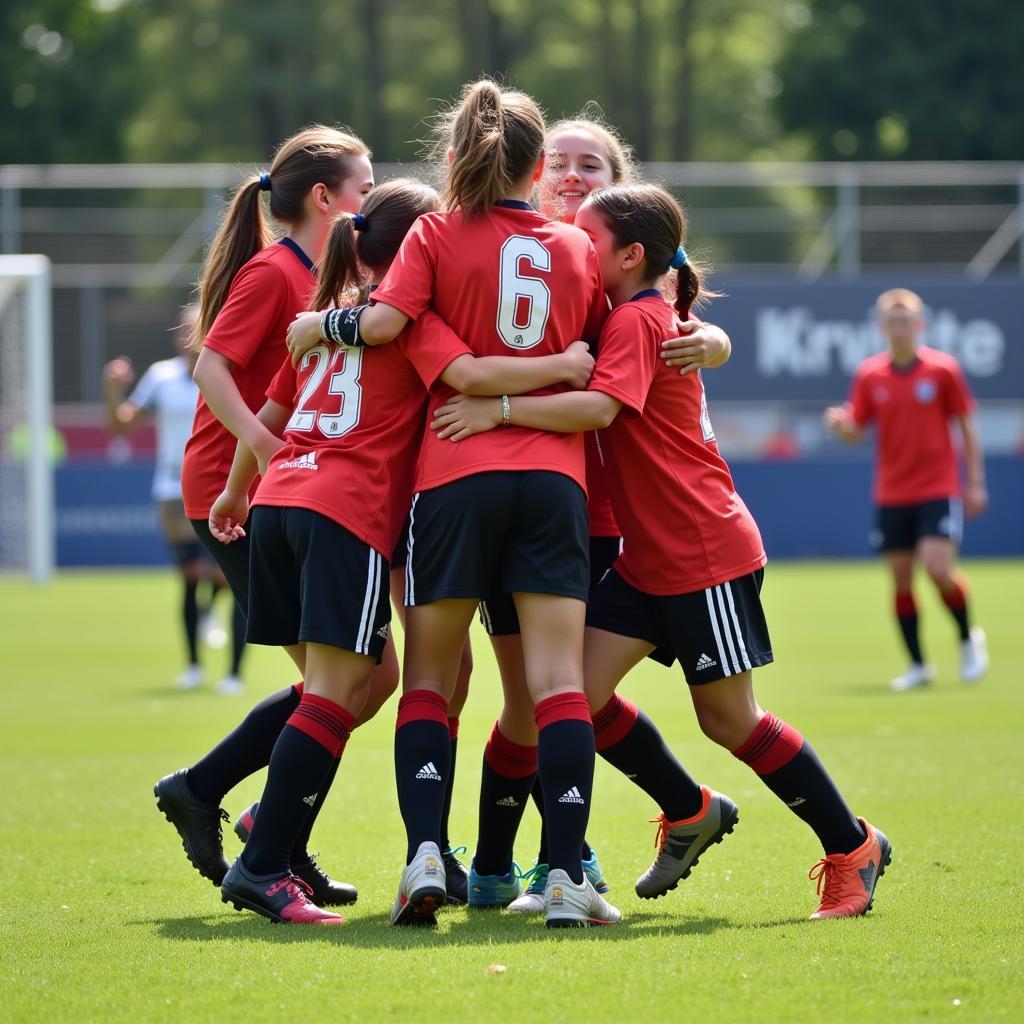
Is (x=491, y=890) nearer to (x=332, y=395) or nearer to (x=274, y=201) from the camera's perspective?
(x=332, y=395)

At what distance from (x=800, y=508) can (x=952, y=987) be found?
21507 mm

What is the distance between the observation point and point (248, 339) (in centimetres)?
498

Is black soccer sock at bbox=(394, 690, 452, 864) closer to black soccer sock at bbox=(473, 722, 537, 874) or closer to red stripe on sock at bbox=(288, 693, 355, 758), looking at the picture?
red stripe on sock at bbox=(288, 693, 355, 758)

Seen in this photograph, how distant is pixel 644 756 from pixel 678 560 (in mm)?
623

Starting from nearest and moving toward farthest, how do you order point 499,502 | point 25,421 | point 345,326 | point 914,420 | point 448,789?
point 499,502
point 345,326
point 448,789
point 914,420
point 25,421

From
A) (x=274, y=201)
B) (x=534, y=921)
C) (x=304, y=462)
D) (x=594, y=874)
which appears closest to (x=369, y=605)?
(x=304, y=462)

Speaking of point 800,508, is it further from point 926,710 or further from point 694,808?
point 694,808

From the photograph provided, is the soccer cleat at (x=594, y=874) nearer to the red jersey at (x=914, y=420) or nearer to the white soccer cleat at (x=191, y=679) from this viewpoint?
the white soccer cleat at (x=191, y=679)

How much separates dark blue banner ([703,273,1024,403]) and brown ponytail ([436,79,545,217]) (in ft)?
68.0

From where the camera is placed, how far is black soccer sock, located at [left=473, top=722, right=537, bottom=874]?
4.94m

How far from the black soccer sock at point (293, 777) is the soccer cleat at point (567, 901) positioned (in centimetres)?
66

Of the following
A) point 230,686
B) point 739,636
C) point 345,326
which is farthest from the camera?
point 230,686

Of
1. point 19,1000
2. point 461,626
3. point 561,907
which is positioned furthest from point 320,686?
point 19,1000

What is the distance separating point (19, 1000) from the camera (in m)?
3.77
